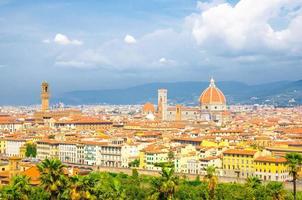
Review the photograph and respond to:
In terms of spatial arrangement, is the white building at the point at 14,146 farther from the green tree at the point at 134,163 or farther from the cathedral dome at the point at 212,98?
the cathedral dome at the point at 212,98

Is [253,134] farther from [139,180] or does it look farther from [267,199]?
[267,199]

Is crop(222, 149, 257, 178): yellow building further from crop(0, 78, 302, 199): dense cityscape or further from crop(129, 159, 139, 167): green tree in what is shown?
crop(129, 159, 139, 167): green tree

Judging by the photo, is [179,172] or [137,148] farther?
[137,148]

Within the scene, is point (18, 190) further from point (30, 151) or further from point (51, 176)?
point (30, 151)

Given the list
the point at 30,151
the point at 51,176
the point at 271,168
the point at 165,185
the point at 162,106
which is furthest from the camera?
the point at 162,106

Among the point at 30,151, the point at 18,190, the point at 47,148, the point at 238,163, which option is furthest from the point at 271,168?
the point at 18,190

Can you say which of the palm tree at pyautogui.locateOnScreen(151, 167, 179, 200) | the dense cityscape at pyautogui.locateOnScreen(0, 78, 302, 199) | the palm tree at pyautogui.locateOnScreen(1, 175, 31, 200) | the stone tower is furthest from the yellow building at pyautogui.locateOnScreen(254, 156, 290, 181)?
the stone tower

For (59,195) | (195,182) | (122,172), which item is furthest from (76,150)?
(59,195)
